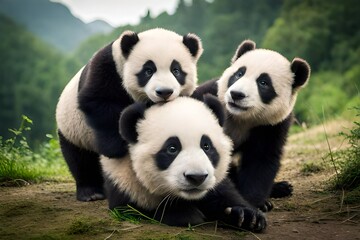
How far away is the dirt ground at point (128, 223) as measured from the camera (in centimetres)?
417

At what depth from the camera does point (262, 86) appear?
17.5 feet

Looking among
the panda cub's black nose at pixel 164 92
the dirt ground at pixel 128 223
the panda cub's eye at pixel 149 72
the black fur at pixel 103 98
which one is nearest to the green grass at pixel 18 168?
the dirt ground at pixel 128 223

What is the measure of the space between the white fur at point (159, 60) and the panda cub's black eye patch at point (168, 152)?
0.91 metres

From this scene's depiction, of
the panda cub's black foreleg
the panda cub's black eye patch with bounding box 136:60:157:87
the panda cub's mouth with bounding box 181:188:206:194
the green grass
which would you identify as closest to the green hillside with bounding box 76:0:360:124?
the green grass

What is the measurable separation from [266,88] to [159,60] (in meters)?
1.14

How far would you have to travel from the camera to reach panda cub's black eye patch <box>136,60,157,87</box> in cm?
510

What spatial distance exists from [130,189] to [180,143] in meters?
0.78

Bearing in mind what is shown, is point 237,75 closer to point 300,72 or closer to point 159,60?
point 300,72

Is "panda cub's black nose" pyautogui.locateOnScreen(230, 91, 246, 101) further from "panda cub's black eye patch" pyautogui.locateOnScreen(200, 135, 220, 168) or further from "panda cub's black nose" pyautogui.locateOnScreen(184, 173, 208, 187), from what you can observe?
"panda cub's black nose" pyautogui.locateOnScreen(184, 173, 208, 187)

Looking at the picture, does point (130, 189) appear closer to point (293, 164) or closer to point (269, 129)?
point (269, 129)

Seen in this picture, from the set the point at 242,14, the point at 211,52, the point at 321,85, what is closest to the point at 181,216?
the point at 321,85

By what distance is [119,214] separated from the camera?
4.55m

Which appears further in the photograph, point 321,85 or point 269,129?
point 321,85

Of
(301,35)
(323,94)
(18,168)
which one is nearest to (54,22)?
(301,35)
